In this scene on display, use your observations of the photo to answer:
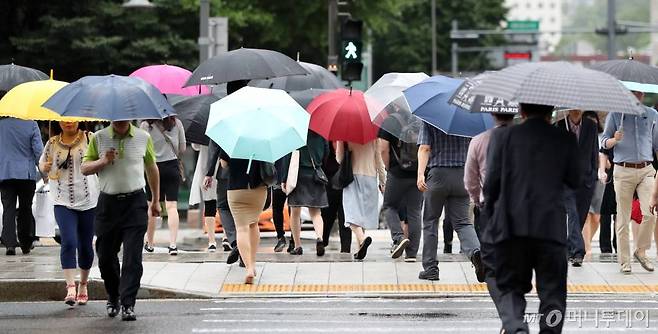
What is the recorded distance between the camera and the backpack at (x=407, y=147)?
1447 centimetres

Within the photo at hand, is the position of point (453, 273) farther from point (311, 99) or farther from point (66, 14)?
point (66, 14)

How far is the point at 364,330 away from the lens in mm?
10516

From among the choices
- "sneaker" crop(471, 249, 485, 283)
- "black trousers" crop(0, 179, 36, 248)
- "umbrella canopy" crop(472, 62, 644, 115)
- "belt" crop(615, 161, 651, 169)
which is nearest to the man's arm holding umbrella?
"sneaker" crop(471, 249, 485, 283)

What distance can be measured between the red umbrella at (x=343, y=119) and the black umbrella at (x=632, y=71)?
7.99ft

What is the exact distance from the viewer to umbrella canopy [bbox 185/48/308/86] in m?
13.9

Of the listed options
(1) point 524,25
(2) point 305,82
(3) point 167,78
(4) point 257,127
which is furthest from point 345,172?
(1) point 524,25

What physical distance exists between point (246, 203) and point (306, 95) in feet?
10.9

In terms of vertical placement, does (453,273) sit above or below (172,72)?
below

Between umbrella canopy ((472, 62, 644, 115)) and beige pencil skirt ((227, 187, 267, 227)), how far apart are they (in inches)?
181

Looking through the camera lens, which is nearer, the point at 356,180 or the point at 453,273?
the point at 453,273

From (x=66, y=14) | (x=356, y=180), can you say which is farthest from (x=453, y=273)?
(x=66, y=14)

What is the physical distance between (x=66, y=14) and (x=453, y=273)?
19775mm

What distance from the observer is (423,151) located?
1321 centimetres

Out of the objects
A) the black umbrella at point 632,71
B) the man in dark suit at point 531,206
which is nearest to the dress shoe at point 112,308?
the man in dark suit at point 531,206
